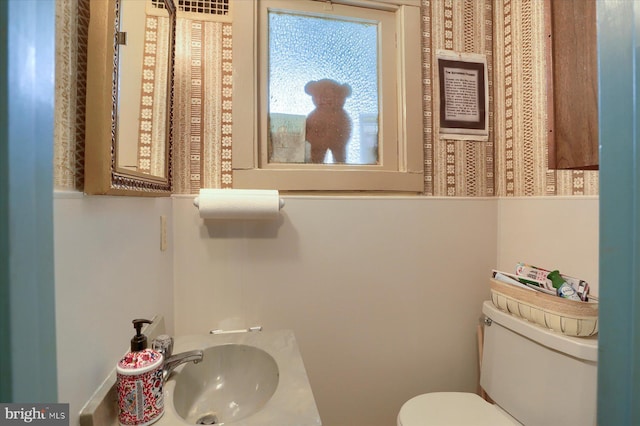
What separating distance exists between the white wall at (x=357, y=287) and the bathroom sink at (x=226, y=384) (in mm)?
222

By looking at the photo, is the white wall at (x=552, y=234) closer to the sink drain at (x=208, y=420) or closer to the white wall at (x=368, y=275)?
the white wall at (x=368, y=275)

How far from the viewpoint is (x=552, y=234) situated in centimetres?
114

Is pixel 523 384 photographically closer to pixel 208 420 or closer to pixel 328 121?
pixel 208 420

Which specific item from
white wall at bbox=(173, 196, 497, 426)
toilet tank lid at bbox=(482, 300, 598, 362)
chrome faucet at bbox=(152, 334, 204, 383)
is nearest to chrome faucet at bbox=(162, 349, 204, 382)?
chrome faucet at bbox=(152, 334, 204, 383)

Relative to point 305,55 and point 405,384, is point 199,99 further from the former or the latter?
point 405,384

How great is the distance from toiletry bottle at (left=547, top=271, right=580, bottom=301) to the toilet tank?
12 centimetres

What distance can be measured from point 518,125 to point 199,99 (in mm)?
1357

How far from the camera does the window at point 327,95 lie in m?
1.17

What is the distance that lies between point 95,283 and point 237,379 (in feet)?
1.85

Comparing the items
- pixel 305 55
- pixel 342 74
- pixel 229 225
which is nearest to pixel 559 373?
pixel 229 225

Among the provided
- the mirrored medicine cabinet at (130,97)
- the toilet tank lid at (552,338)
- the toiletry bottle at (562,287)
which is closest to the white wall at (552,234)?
the toiletry bottle at (562,287)

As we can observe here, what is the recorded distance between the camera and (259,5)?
1196 mm

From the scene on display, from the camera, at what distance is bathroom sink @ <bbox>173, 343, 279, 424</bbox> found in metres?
0.82

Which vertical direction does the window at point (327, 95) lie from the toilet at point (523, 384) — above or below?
above
